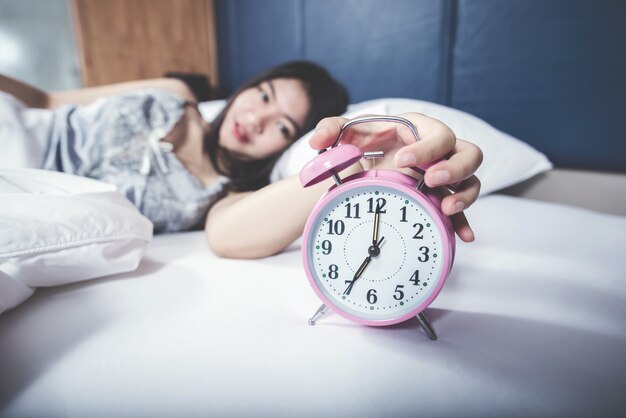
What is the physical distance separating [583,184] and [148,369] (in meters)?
1.26

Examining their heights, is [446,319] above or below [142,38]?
below

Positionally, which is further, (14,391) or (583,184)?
(583,184)

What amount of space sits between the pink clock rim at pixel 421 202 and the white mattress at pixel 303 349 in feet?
0.10

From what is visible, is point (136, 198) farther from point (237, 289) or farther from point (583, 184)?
point (583, 184)

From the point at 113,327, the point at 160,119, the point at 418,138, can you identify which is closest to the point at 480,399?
the point at 418,138

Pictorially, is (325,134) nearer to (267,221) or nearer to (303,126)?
(267,221)

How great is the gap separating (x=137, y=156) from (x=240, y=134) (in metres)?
0.36

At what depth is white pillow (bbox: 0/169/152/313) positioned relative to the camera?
565 millimetres

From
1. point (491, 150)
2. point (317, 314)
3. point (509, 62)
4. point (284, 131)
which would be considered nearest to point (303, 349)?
point (317, 314)

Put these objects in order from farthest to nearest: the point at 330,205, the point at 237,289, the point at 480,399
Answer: the point at 237,289, the point at 330,205, the point at 480,399

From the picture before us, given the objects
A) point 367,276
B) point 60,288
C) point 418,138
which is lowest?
point 60,288

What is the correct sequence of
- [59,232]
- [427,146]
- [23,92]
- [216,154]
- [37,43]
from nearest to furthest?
[427,146]
[59,232]
[216,154]
[23,92]
[37,43]

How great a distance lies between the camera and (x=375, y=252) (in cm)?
51

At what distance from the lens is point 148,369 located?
1.48ft
